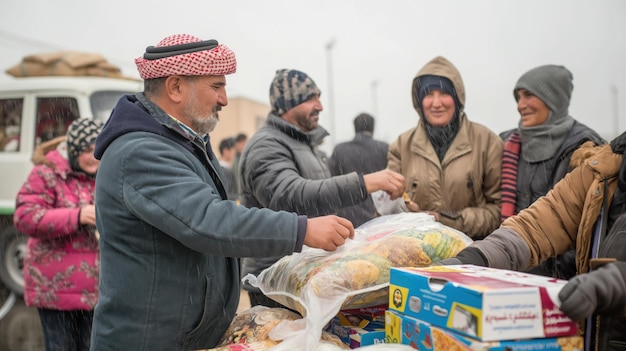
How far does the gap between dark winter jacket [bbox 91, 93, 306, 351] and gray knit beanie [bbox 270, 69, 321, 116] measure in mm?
1240

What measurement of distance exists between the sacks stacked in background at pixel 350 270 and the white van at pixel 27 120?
5.54 m

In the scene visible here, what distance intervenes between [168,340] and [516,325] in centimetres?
114

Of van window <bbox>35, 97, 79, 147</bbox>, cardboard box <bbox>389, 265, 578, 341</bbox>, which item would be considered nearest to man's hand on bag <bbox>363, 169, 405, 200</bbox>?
cardboard box <bbox>389, 265, 578, 341</bbox>

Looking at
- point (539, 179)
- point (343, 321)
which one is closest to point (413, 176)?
point (539, 179)

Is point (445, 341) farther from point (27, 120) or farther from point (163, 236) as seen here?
point (27, 120)

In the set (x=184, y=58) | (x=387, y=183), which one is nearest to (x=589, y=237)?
(x=387, y=183)

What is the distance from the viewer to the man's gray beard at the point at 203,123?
7.34 feet

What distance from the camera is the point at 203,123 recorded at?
2.24 meters

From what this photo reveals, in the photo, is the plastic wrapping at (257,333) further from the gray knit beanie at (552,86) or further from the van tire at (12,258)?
the van tire at (12,258)

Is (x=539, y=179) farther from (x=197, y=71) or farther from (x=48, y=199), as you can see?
(x=48, y=199)

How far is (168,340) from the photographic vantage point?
2.07 m

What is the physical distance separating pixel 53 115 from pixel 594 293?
7.02m

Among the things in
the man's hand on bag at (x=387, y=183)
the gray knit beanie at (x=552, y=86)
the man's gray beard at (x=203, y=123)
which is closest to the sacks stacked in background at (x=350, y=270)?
the man's hand on bag at (x=387, y=183)

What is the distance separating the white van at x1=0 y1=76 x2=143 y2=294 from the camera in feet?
23.7
